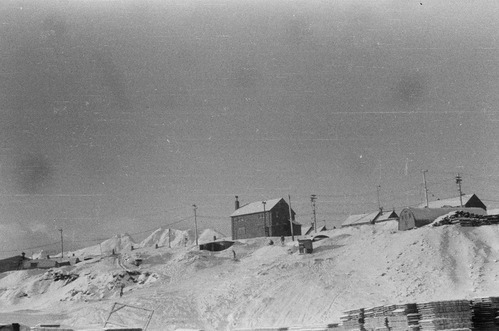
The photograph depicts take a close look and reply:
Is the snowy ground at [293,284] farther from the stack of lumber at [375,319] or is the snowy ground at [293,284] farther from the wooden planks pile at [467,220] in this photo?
the stack of lumber at [375,319]

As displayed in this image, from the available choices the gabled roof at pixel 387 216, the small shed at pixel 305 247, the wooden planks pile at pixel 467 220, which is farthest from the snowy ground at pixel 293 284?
the gabled roof at pixel 387 216

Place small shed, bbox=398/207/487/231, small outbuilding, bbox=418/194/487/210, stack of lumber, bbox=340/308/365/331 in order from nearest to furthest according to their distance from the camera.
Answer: stack of lumber, bbox=340/308/365/331 → small shed, bbox=398/207/487/231 → small outbuilding, bbox=418/194/487/210

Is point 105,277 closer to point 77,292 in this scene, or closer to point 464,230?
point 77,292

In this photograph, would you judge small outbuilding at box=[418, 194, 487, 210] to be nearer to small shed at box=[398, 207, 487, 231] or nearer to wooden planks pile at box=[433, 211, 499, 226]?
small shed at box=[398, 207, 487, 231]

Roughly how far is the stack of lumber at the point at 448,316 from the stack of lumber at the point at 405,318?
19.0 inches

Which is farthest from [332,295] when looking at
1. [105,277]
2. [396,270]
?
[105,277]

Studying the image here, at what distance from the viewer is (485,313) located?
650 inches

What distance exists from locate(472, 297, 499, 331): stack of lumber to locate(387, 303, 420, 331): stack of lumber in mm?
1989

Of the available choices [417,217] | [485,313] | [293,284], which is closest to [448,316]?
[485,313]

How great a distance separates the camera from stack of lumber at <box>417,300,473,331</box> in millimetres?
15031

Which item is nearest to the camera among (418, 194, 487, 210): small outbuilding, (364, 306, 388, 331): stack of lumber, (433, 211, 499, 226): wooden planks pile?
(364, 306, 388, 331): stack of lumber

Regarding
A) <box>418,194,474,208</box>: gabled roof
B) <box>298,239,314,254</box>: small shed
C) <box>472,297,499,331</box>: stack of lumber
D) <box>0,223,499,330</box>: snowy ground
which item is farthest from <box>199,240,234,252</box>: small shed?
<box>472,297,499,331</box>: stack of lumber

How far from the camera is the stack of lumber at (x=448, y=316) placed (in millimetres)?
15031

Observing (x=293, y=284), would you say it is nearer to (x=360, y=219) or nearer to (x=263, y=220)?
(x=263, y=220)
